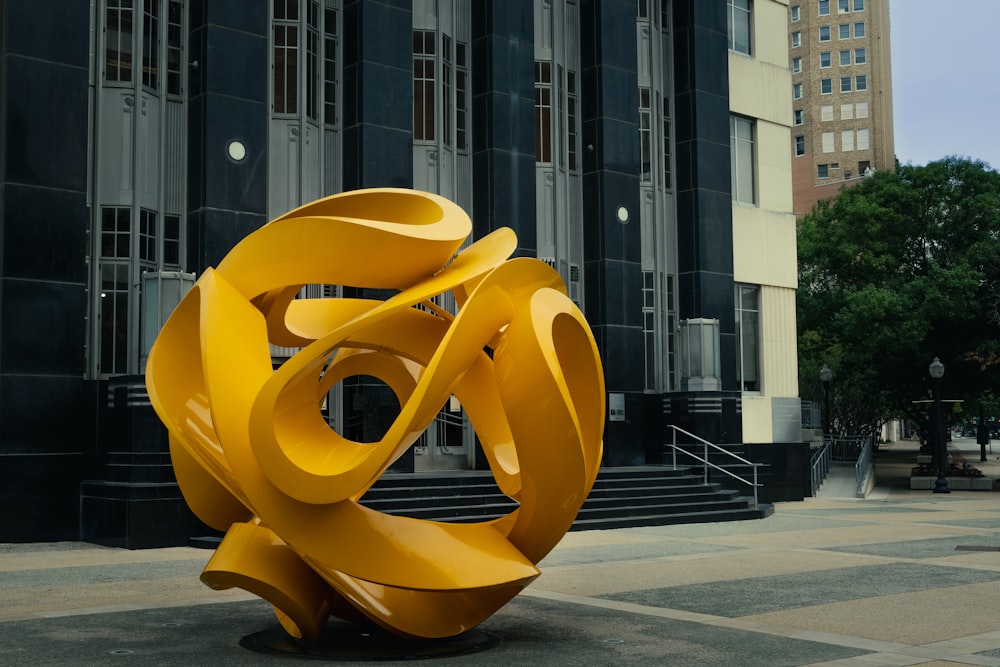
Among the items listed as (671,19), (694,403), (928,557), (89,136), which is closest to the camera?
(928,557)

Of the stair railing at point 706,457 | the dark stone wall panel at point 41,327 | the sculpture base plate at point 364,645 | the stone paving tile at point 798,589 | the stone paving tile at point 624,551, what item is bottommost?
the stone paving tile at point 624,551

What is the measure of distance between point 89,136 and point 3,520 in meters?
7.23

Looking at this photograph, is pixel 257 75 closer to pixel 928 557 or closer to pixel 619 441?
pixel 619 441

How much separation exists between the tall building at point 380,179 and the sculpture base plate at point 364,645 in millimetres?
8917

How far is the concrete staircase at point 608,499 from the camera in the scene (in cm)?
2008

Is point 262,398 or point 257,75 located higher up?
point 257,75

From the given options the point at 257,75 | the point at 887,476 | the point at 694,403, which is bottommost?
the point at 887,476

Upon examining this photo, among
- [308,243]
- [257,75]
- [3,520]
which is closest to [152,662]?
[308,243]

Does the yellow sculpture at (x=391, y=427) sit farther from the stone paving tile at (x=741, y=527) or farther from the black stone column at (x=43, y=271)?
the stone paving tile at (x=741, y=527)

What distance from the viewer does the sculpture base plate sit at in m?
9.09

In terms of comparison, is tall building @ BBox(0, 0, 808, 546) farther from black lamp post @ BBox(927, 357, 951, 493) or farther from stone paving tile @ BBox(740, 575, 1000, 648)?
stone paving tile @ BBox(740, 575, 1000, 648)

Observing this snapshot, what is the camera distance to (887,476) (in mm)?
43312

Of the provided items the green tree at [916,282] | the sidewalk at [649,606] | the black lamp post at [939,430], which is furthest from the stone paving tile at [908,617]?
the green tree at [916,282]

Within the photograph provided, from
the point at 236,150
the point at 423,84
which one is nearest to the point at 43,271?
the point at 236,150
